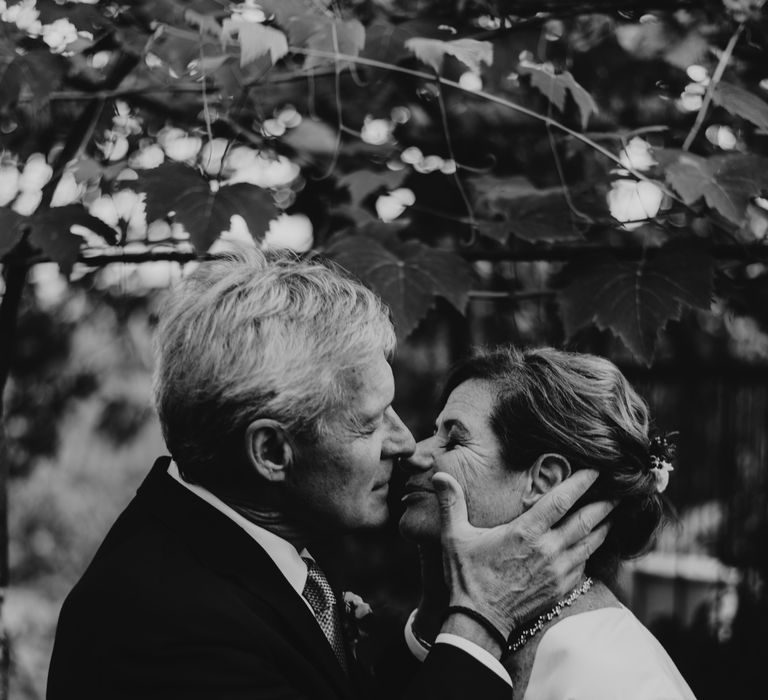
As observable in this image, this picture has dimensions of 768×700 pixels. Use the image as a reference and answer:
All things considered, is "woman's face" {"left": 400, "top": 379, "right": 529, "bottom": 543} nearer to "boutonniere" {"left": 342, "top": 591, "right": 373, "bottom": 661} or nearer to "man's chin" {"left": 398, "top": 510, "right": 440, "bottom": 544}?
"man's chin" {"left": 398, "top": 510, "right": 440, "bottom": 544}

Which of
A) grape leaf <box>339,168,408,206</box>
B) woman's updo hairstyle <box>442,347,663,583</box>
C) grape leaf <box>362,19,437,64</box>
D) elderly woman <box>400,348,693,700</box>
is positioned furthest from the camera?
grape leaf <box>339,168,408,206</box>

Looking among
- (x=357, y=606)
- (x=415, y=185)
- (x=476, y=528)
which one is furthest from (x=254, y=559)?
(x=415, y=185)

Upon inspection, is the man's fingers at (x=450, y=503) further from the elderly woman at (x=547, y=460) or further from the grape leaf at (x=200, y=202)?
the grape leaf at (x=200, y=202)

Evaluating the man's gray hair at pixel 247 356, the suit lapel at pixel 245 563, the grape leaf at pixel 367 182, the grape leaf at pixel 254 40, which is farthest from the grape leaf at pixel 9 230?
the grape leaf at pixel 367 182

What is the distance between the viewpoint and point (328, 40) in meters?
2.47

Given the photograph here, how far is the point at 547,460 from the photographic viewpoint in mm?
2389

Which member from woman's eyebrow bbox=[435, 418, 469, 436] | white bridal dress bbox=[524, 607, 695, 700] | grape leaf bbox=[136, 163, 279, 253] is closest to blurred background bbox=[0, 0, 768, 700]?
grape leaf bbox=[136, 163, 279, 253]

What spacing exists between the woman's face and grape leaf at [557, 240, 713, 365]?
0.39 m

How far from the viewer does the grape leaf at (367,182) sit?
118 inches

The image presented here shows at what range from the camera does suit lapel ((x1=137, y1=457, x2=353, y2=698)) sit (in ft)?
6.16

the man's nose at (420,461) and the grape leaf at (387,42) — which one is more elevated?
the grape leaf at (387,42)

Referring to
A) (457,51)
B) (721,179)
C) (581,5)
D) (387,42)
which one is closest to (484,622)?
(721,179)

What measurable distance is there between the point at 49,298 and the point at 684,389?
10.7 feet

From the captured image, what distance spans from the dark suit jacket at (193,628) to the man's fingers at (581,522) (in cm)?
47
